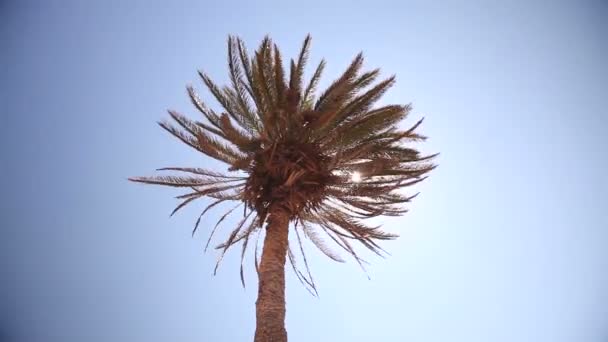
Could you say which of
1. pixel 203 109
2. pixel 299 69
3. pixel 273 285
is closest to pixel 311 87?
pixel 299 69

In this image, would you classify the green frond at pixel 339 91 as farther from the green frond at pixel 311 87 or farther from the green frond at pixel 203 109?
the green frond at pixel 203 109

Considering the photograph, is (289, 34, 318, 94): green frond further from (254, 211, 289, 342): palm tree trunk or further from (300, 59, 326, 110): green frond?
(254, 211, 289, 342): palm tree trunk

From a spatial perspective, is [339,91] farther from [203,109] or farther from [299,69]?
[203,109]

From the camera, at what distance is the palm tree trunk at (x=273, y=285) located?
18.8 ft

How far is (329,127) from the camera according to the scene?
26.0 feet

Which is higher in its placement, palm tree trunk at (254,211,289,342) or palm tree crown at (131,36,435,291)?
palm tree crown at (131,36,435,291)

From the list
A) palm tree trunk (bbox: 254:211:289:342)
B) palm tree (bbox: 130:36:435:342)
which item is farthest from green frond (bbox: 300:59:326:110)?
palm tree trunk (bbox: 254:211:289:342)

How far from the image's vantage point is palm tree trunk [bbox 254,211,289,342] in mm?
5730

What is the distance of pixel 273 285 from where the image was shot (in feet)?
20.8

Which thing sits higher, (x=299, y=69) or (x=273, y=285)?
(x=299, y=69)

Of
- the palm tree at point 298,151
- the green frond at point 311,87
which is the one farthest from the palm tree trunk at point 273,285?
the green frond at point 311,87

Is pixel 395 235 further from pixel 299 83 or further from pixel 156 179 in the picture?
pixel 156 179

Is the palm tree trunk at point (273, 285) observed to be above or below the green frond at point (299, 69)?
below

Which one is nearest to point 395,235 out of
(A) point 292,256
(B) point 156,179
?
(A) point 292,256
